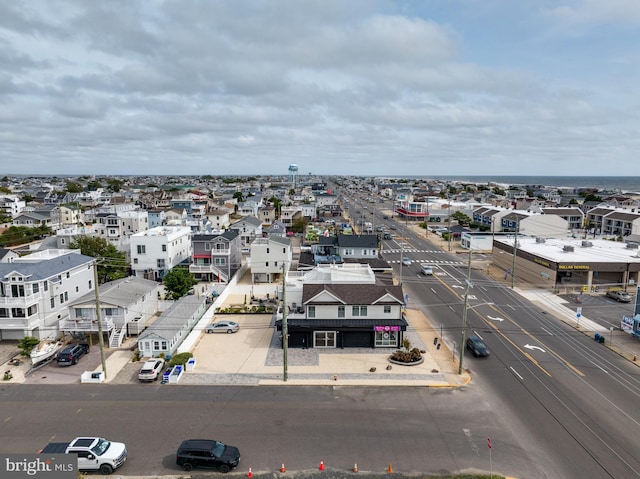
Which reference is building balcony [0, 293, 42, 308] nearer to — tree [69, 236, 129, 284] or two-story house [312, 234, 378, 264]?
tree [69, 236, 129, 284]

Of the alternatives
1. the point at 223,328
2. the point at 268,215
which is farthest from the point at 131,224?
the point at 223,328

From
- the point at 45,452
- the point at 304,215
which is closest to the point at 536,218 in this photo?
the point at 304,215

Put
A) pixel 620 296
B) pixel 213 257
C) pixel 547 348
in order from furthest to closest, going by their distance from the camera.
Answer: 1. pixel 213 257
2. pixel 620 296
3. pixel 547 348

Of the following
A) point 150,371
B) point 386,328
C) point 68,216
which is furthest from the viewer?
point 68,216

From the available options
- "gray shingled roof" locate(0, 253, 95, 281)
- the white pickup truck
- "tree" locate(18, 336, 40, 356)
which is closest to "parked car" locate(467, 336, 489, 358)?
the white pickup truck

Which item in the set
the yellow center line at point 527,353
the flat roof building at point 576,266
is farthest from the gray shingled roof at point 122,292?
the flat roof building at point 576,266

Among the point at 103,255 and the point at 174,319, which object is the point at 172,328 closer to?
the point at 174,319
